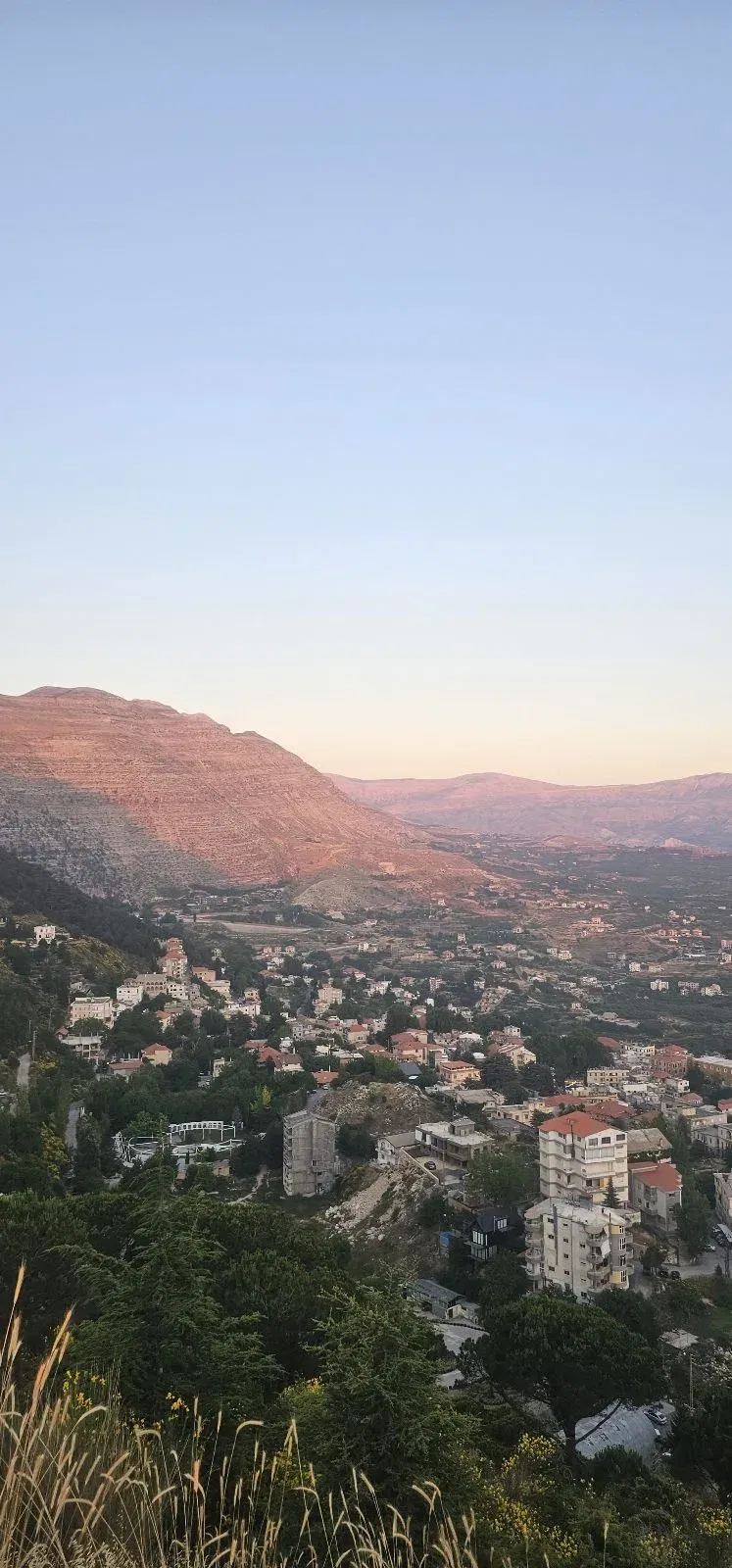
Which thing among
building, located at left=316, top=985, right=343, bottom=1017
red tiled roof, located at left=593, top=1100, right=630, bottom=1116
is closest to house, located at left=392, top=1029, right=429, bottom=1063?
red tiled roof, located at left=593, top=1100, right=630, bottom=1116

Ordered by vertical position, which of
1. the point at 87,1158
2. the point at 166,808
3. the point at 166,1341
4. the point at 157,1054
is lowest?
the point at 157,1054

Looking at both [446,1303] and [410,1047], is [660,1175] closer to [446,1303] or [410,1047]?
[446,1303]

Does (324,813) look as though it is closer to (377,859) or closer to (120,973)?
(377,859)

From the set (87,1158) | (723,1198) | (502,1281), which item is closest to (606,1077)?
(723,1198)

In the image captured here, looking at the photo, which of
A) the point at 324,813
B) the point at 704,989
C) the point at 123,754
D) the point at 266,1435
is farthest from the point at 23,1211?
the point at 324,813

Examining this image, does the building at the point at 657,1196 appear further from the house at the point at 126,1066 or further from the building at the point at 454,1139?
the house at the point at 126,1066

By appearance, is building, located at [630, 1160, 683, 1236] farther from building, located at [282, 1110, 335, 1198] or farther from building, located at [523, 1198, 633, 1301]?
building, located at [282, 1110, 335, 1198]

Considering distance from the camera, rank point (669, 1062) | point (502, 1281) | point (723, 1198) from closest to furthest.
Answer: point (502, 1281) < point (723, 1198) < point (669, 1062)
